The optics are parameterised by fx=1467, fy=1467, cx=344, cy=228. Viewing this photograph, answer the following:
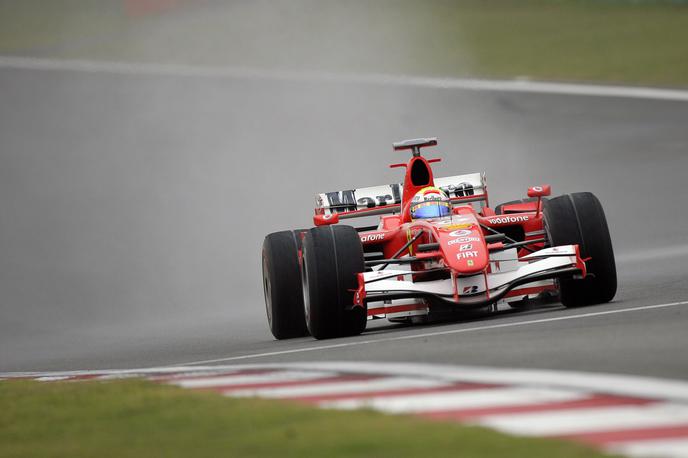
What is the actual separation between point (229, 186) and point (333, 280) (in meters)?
16.4

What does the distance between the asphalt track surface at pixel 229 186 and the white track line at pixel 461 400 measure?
3.17 m

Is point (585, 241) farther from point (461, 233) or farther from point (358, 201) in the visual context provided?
point (358, 201)

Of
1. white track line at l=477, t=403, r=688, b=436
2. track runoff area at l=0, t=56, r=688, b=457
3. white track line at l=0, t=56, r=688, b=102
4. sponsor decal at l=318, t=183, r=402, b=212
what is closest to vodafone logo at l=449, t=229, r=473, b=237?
track runoff area at l=0, t=56, r=688, b=457

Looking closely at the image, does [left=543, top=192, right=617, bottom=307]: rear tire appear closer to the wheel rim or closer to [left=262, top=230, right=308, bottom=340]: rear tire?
the wheel rim

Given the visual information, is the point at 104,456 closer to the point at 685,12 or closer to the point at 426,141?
the point at 426,141

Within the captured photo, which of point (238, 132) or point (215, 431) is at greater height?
point (238, 132)

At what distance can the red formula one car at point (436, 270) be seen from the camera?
44.5ft

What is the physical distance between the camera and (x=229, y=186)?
97.7 feet

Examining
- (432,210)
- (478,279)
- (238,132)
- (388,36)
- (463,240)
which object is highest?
(388,36)

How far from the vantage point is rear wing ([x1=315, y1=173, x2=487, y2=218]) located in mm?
17250

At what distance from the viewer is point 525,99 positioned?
34.2m

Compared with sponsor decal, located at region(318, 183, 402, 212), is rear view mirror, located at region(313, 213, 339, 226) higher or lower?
lower

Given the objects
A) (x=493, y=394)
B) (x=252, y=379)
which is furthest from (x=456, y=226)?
(x=493, y=394)

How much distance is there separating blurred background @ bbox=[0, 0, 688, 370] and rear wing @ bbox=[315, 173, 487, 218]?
1809mm
